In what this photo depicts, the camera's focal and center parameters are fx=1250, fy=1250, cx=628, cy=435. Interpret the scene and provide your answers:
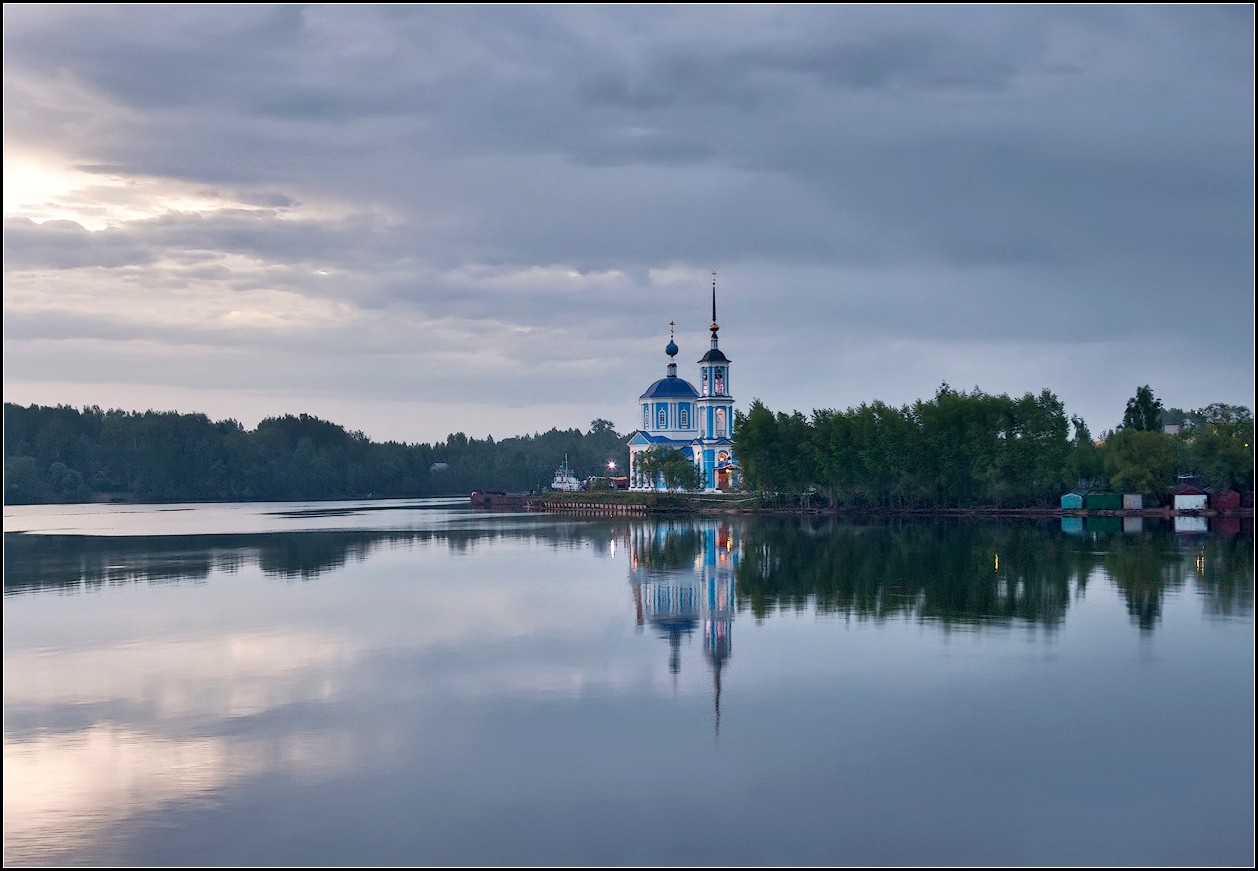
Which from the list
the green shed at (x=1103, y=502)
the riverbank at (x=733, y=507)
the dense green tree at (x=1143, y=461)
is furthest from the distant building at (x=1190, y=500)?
the green shed at (x=1103, y=502)

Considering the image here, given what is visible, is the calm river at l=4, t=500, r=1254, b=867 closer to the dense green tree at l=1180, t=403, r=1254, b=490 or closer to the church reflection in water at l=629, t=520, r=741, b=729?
the church reflection in water at l=629, t=520, r=741, b=729

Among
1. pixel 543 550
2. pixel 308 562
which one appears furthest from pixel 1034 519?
pixel 308 562

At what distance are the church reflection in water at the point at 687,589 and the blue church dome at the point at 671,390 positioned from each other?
64765mm

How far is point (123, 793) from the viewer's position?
16.5 metres

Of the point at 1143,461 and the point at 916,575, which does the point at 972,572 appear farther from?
the point at 1143,461

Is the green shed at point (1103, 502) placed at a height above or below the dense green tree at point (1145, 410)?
below

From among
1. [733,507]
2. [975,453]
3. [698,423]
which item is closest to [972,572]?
[975,453]

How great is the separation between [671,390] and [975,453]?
173 ft

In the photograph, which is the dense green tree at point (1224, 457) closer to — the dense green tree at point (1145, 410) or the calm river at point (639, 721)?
the dense green tree at point (1145, 410)

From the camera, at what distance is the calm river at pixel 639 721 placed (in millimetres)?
14812

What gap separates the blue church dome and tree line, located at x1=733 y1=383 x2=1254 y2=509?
29.5 meters

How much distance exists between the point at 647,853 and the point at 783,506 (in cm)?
9423

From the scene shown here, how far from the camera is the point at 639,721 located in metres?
20.8

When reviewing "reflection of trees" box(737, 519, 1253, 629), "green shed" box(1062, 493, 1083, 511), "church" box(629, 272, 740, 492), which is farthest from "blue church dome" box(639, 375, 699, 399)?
"reflection of trees" box(737, 519, 1253, 629)
